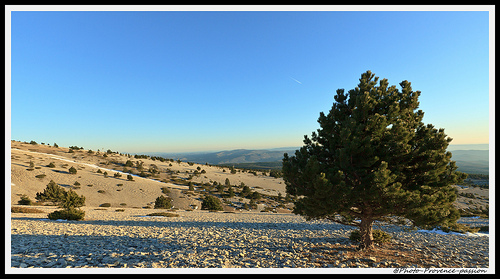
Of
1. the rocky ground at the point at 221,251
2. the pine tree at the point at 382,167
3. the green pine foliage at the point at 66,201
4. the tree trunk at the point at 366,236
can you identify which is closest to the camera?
the pine tree at the point at 382,167

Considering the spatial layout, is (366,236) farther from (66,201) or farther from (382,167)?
(66,201)

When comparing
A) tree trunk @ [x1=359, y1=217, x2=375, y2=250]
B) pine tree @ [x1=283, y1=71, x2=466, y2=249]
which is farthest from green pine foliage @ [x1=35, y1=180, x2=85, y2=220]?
tree trunk @ [x1=359, y1=217, x2=375, y2=250]

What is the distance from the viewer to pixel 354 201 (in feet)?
25.1

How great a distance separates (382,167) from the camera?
6.83 m

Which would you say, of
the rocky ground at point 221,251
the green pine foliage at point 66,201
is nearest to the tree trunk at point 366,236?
the rocky ground at point 221,251

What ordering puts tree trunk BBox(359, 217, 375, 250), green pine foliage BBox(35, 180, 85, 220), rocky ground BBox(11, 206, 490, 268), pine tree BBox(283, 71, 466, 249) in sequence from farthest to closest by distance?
green pine foliage BBox(35, 180, 85, 220) → tree trunk BBox(359, 217, 375, 250) → rocky ground BBox(11, 206, 490, 268) → pine tree BBox(283, 71, 466, 249)

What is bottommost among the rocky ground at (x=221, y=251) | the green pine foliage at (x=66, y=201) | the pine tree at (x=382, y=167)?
the green pine foliage at (x=66, y=201)

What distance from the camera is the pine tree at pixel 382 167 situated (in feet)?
23.4

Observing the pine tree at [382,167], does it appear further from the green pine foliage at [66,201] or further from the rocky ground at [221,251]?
the green pine foliage at [66,201]

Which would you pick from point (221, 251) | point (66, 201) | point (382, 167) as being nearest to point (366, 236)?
point (382, 167)

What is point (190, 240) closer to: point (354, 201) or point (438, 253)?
point (354, 201)

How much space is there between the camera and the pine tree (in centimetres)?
714

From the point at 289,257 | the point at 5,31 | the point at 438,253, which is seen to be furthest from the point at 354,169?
the point at 5,31

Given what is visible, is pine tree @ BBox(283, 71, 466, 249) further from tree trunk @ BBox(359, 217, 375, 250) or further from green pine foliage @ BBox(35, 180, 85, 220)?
green pine foliage @ BBox(35, 180, 85, 220)
